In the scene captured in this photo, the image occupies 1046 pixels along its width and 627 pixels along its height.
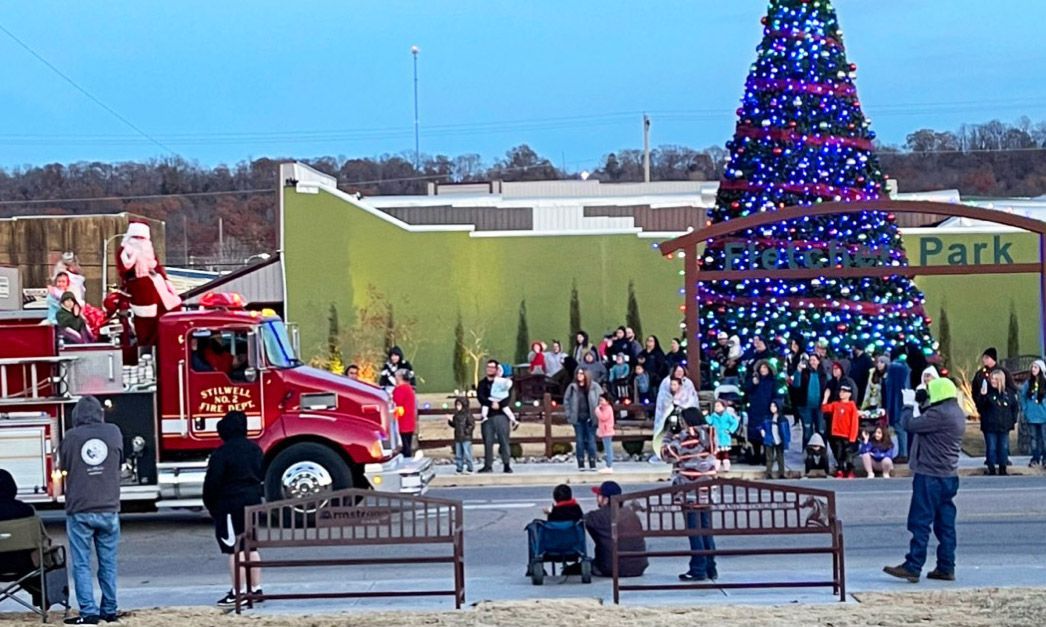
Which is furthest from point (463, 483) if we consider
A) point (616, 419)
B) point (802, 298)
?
point (802, 298)

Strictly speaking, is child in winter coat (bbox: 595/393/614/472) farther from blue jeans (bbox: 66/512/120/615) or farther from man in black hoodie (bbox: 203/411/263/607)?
blue jeans (bbox: 66/512/120/615)

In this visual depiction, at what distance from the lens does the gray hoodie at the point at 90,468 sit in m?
11.4

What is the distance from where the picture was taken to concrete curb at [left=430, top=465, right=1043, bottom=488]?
74.4 feet

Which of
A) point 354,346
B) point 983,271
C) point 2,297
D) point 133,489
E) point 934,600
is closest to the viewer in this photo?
point 934,600

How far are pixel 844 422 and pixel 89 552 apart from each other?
1289 cm

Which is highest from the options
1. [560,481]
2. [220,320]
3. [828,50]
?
[828,50]

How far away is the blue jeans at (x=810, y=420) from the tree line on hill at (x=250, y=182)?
230ft

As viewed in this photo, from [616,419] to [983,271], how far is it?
6.61 m

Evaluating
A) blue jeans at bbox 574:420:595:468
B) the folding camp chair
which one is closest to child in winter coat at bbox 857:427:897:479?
blue jeans at bbox 574:420:595:468

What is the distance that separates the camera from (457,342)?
43.6m

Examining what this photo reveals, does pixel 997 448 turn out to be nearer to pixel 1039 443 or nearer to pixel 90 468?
pixel 1039 443

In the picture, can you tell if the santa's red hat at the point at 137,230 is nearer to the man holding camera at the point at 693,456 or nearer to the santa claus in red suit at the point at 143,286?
the santa claus in red suit at the point at 143,286

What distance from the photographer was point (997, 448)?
22391 millimetres

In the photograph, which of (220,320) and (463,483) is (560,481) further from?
(220,320)
